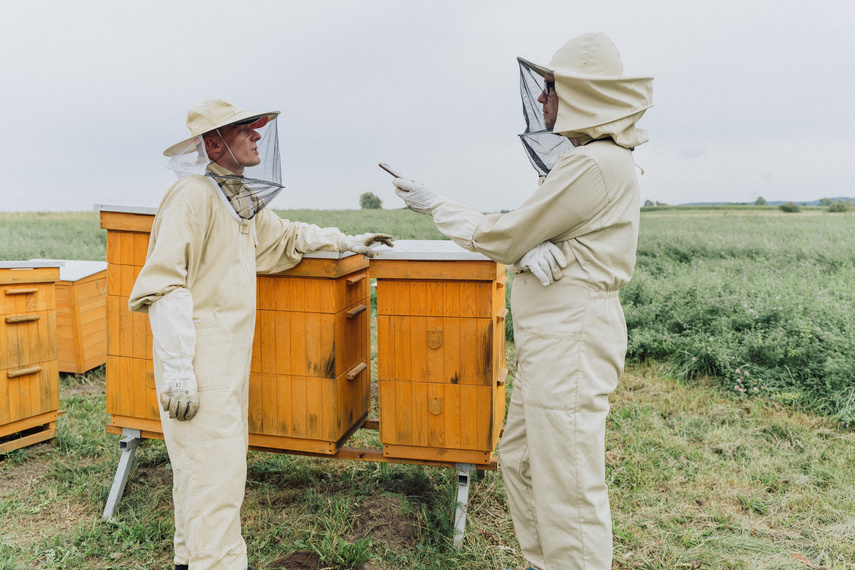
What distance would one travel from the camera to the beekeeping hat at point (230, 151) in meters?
2.43

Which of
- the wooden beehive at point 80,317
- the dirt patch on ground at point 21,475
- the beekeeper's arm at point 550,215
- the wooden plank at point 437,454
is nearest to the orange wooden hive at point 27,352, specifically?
the dirt patch on ground at point 21,475

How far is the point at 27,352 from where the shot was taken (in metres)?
3.99

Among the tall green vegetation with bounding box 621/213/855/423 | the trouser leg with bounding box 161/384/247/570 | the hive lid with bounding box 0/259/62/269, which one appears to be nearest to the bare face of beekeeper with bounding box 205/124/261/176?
the trouser leg with bounding box 161/384/247/570

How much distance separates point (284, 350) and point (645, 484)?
2555 mm

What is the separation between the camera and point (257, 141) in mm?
2605

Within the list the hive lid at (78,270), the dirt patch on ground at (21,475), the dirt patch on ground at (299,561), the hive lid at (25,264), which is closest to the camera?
the dirt patch on ground at (299,561)

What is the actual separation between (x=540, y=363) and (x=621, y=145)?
0.93 metres

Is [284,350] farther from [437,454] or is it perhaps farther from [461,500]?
[461,500]

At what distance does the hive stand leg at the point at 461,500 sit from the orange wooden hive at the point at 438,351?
8 cm

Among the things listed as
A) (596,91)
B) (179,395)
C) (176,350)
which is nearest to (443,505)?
(179,395)

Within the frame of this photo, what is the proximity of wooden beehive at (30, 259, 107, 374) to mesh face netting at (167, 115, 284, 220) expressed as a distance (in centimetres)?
345

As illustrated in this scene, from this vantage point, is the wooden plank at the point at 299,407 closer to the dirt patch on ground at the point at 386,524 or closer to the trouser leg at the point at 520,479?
the dirt patch on ground at the point at 386,524

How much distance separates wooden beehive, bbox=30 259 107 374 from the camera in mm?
5383

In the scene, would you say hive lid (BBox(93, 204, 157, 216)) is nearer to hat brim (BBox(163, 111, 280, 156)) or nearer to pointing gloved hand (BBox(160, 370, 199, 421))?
hat brim (BBox(163, 111, 280, 156))
